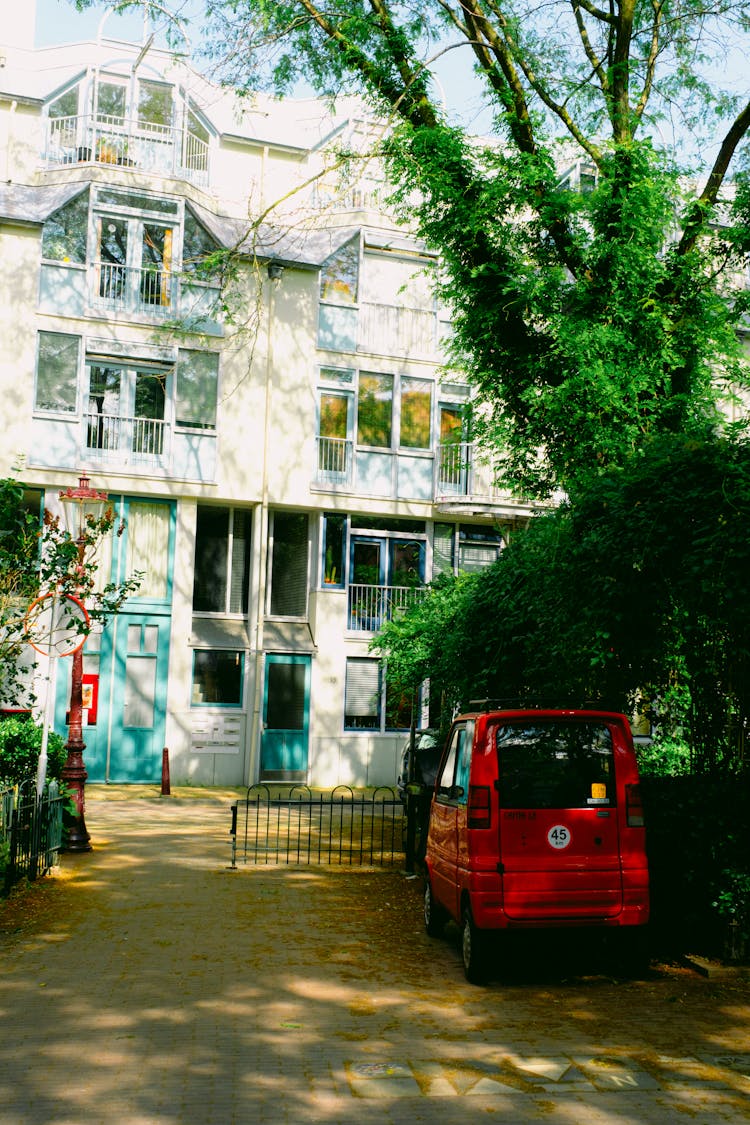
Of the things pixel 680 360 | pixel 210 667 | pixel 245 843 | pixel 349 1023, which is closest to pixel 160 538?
pixel 210 667

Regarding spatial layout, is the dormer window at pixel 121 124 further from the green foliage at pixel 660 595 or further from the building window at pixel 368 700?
the green foliage at pixel 660 595


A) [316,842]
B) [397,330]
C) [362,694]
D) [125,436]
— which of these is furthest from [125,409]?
[316,842]

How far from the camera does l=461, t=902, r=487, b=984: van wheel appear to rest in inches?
328

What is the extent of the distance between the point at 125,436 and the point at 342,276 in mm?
6936

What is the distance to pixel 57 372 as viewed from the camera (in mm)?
25766

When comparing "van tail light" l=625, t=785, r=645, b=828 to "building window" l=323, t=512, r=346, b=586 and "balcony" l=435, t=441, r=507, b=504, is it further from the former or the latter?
"balcony" l=435, t=441, r=507, b=504

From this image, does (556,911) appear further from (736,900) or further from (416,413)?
(416,413)

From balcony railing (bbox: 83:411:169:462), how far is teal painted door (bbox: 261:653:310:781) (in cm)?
565

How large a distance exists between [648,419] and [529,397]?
1458 millimetres

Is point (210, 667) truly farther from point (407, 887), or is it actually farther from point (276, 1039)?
point (276, 1039)

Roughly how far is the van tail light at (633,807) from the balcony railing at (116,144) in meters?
22.4

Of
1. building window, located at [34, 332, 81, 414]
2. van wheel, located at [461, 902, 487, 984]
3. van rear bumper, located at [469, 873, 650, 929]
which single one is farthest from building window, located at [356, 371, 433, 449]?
van rear bumper, located at [469, 873, 650, 929]

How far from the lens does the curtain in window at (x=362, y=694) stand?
1113 inches

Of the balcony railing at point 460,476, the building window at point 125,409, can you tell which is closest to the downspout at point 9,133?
the building window at point 125,409
